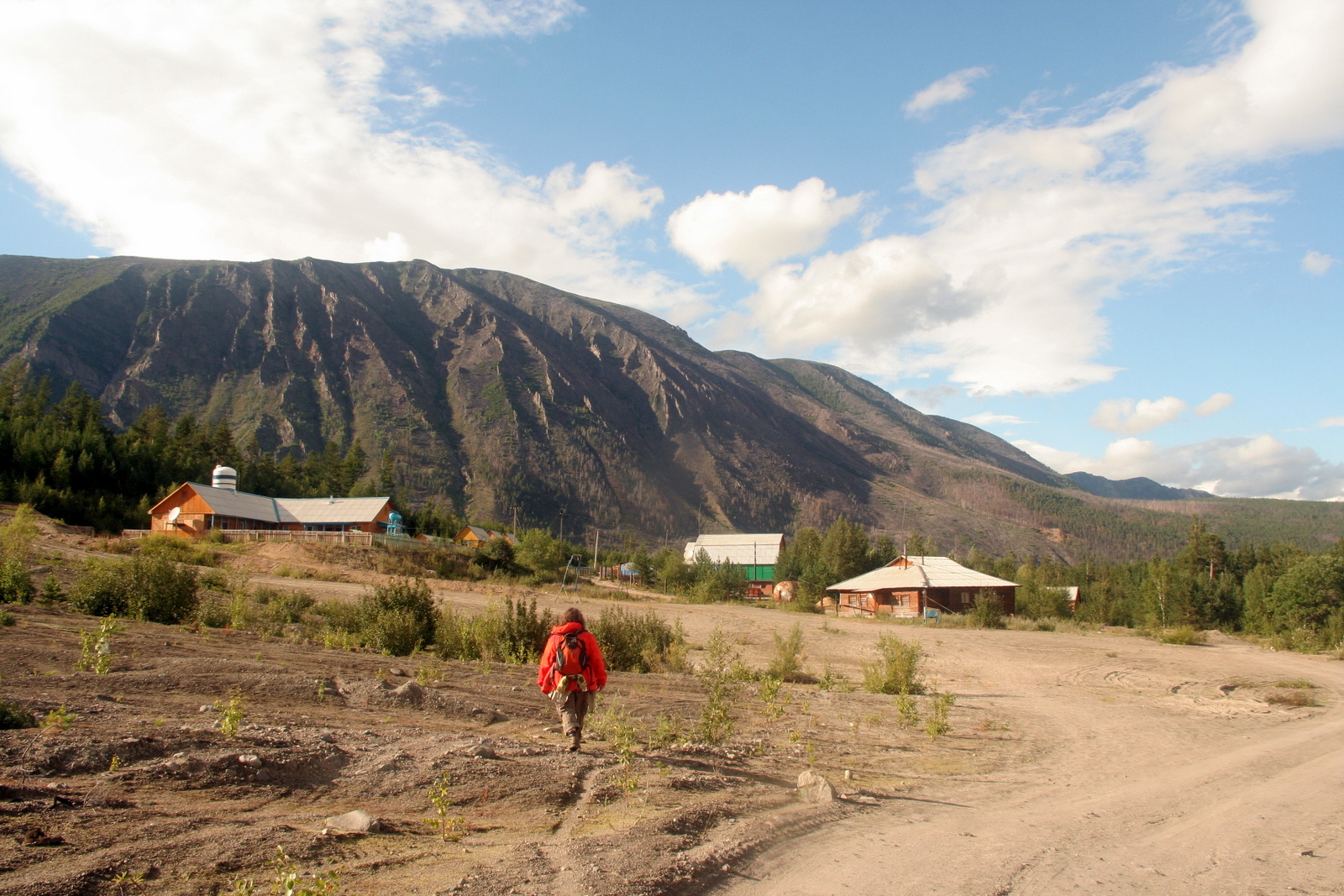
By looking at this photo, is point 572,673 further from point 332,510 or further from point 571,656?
point 332,510

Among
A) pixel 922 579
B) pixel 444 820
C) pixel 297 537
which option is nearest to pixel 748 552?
pixel 922 579

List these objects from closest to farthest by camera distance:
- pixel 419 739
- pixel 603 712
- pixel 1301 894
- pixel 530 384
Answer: pixel 1301 894 < pixel 419 739 < pixel 603 712 < pixel 530 384

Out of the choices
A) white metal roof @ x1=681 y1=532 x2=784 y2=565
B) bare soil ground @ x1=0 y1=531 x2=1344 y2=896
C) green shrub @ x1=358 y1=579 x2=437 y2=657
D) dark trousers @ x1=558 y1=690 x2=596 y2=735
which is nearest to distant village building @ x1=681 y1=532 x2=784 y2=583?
white metal roof @ x1=681 y1=532 x2=784 y2=565

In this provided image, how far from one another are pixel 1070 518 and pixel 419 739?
210 metres

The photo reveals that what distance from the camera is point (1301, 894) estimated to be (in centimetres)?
517

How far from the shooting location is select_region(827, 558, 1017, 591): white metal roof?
46.7m

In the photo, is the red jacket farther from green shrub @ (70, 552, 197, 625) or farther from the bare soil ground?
green shrub @ (70, 552, 197, 625)

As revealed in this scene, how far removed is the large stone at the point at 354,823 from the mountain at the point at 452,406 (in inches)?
4758

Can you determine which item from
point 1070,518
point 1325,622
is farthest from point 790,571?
point 1070,518

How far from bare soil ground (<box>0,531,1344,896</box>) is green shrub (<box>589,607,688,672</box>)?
1.77 metres

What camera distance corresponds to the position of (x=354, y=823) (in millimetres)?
4695

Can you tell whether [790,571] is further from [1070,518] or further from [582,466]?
[1070,518]

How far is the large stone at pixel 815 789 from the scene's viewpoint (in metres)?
6.80

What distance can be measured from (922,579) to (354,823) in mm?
46195
